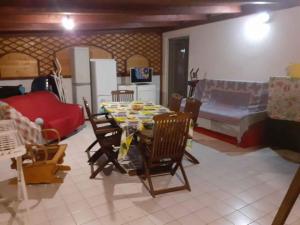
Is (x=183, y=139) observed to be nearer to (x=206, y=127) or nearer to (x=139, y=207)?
(x=139, y=207)

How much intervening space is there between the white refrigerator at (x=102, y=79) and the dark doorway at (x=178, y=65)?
1.69 meters

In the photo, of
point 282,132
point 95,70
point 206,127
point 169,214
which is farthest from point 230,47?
point 169,214

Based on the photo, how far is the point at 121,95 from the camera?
4672 mm

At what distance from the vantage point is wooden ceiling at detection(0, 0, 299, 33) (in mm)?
2902

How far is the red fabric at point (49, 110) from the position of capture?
385 centimetres

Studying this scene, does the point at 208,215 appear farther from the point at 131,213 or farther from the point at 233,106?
Result: the point at 233,106

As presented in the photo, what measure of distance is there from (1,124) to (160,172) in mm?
1613

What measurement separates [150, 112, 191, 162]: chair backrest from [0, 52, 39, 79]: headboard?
407 cm

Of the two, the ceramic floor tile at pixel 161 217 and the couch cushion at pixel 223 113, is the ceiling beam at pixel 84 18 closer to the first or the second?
the couch cushion at pixel 223 113

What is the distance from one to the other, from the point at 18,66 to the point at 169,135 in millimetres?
4212

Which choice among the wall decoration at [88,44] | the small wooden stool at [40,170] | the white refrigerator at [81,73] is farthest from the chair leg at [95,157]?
the wall decoration at [88,44]

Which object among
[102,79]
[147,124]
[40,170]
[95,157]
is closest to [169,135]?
[147,124]

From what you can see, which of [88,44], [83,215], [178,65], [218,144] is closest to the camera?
[83,215]

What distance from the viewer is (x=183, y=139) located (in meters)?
2.44
